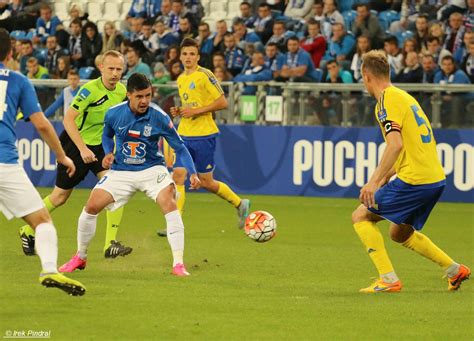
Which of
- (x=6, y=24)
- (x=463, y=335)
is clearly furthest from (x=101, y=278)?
(x=6, y=24)

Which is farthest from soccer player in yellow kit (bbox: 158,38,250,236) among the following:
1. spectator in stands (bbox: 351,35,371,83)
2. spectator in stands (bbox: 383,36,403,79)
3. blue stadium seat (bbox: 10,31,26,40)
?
blue stadium seat (bbox: 10,31,26,40)

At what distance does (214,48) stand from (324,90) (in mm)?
3662

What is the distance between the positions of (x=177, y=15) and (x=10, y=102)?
15364 mm

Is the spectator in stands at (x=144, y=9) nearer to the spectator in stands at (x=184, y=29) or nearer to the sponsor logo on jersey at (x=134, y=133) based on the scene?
the spectator in stands at (x=184, y=29)

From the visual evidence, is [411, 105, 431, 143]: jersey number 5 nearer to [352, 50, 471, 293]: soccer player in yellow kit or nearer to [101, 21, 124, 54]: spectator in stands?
[352, 50, 471, 293]: soccer player in yellow kit

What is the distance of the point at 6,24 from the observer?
26203 millimetres

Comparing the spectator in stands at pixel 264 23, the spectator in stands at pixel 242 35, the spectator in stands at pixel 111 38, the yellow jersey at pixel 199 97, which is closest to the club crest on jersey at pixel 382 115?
the yellow jersey at pixel 199 97

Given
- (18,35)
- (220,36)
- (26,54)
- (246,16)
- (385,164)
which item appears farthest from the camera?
(18,35)

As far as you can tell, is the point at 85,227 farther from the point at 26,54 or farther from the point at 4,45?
the point at 26,54

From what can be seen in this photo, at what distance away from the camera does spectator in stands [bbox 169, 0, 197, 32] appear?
23.3 m

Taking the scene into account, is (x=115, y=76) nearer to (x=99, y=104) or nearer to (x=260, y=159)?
(x=99, y=104)

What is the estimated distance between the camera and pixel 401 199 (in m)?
9.61

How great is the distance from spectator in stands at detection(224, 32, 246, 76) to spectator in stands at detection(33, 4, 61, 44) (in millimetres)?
5417

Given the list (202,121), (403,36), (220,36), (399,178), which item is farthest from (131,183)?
(220,36)
